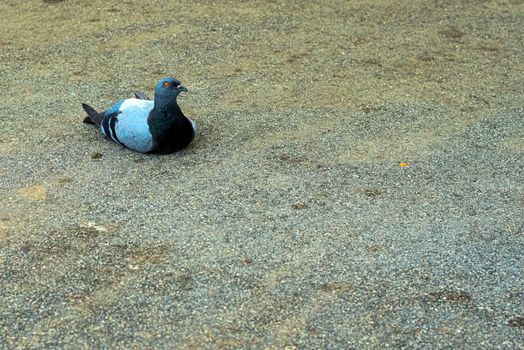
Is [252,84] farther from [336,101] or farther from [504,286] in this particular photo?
[504,286]

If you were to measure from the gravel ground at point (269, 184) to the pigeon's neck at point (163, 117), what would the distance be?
0.21 metres

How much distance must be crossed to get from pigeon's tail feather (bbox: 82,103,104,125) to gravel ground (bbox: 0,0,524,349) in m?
0.06

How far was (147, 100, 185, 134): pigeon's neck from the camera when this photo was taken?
5363 millimetres

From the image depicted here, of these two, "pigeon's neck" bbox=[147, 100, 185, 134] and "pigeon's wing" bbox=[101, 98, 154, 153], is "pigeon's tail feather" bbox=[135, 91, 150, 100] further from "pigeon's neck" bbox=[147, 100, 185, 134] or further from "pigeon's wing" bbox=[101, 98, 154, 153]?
"pigeon's neck" bbox=[147, 100, 185, 134]

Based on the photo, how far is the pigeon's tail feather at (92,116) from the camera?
18.7ft

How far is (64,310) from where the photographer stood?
3902 millimetres

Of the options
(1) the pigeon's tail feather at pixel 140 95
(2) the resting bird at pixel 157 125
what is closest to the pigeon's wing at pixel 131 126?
(2) the resting bird at pixel 157 125

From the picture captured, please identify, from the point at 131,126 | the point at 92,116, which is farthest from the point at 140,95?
the point at 131,126

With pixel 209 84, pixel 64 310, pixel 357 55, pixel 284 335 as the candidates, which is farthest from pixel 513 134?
pixel 64 310

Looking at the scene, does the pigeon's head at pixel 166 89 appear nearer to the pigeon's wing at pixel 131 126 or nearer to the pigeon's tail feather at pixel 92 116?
the pigeon's wing at pixel 131 126

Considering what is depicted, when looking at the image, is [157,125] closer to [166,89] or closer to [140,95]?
[166,89]

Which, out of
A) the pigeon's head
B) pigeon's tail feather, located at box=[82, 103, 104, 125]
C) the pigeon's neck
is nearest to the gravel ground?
pigeon's tail feather, located at box=[82, 103, 104, 125]

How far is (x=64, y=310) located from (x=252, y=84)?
316 cm

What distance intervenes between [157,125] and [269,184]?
0.80 metres
